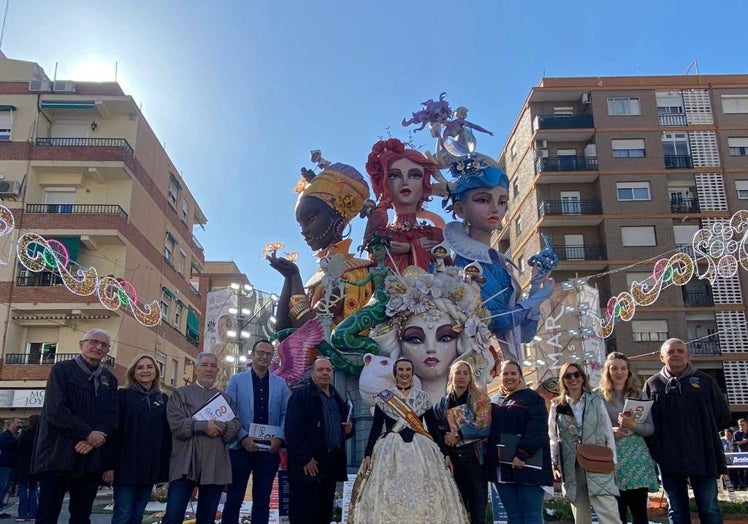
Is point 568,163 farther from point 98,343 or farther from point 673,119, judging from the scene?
point 98,343

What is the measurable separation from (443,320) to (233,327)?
11.1m

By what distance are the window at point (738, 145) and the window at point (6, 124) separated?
31604mm

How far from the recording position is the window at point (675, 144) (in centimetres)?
3434

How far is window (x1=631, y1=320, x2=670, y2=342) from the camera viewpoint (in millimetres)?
31266

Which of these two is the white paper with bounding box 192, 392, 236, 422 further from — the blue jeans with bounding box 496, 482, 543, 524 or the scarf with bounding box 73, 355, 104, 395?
the blue jeans with bounding box 496, 482, 543, 524

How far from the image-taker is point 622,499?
6.10 m

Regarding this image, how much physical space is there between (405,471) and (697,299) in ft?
99.4

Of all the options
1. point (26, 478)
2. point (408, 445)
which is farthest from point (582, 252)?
point (408, 445)

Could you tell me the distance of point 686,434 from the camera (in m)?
5.74

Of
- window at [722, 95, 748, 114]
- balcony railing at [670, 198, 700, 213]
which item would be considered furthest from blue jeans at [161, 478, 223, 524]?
window at [722, 95, 748, 114]

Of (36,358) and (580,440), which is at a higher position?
(36,358)

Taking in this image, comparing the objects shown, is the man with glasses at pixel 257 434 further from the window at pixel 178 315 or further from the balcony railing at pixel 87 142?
the window at pixel 178 315

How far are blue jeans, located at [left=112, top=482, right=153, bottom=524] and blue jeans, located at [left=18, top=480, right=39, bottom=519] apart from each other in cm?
516

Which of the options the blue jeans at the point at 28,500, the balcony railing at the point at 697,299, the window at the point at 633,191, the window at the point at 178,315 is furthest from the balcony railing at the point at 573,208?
the blue jeans at the point at 28,500
